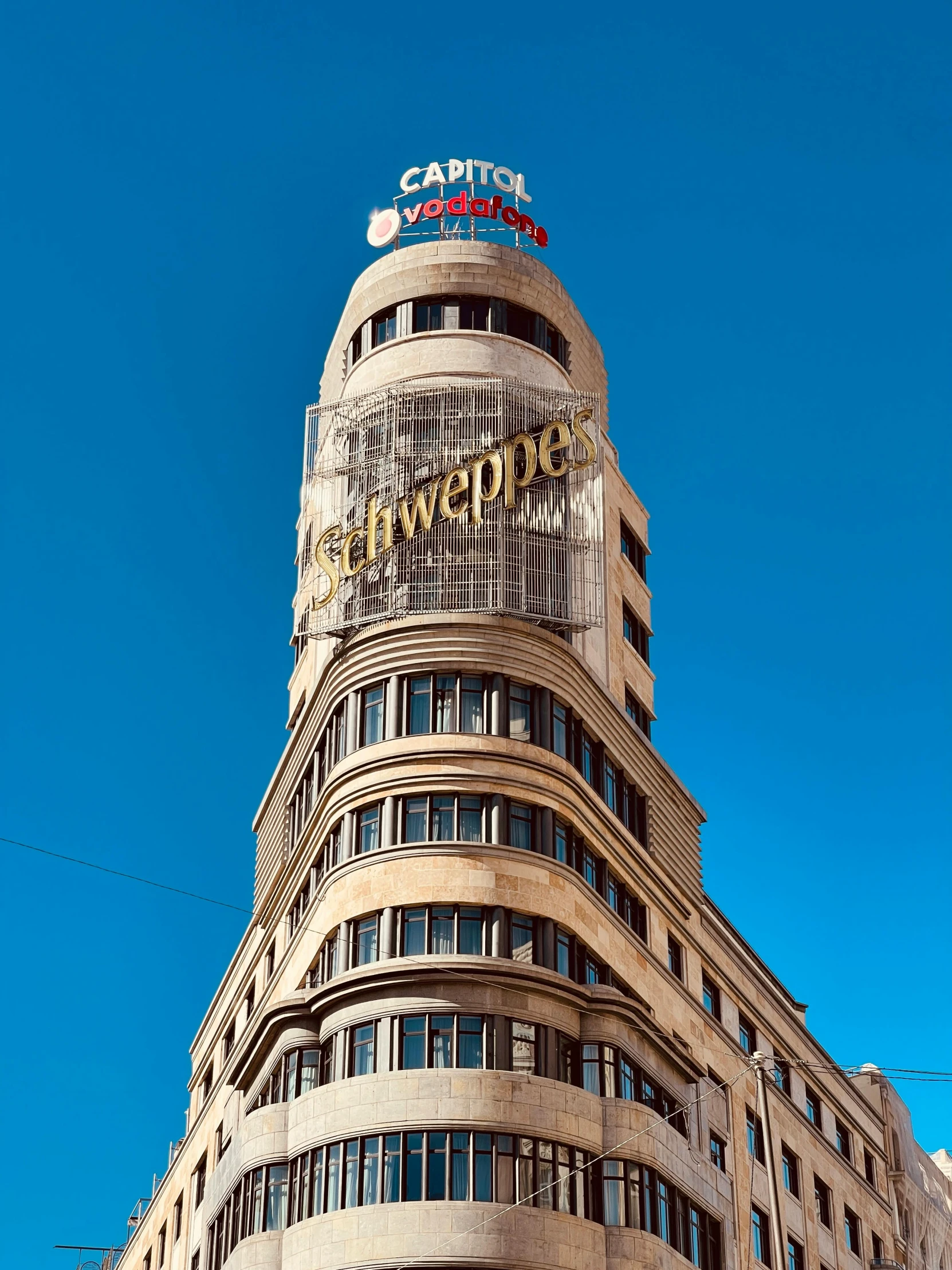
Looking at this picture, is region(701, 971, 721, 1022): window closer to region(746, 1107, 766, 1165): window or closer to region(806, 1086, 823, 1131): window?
region(746, 1107, 766, 1165): window

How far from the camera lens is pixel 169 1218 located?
90.3 m

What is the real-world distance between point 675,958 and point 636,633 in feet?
46.0

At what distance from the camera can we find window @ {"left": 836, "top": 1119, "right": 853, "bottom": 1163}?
8965 cm

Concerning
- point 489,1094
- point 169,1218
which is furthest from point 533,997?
point 169,1218

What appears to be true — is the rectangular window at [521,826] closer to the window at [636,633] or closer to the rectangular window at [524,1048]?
the rectangular window at [524,1048]

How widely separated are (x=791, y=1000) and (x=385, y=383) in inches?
1425

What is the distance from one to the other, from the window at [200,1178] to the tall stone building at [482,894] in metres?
0.27

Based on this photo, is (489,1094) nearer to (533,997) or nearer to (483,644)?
(533,997)

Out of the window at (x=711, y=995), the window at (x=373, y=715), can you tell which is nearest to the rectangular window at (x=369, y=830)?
the window at (x=373, y=715)

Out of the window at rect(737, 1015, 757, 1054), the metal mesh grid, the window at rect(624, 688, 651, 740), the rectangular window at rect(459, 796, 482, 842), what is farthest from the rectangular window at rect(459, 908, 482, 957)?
the window at rect(737, 1015, 757, 1054)

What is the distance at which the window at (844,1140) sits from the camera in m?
89.7

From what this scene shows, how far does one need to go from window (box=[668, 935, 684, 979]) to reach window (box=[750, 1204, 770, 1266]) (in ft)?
30.0

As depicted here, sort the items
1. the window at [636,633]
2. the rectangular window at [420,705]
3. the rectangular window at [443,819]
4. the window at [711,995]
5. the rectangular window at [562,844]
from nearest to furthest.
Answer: the rectangular window at [443,819] → the rectangular window at [562,844] → the rectangular window at [420,705] → the window at [711,995] → the window at [636,633]

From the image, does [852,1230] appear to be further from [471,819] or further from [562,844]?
[471,819]
